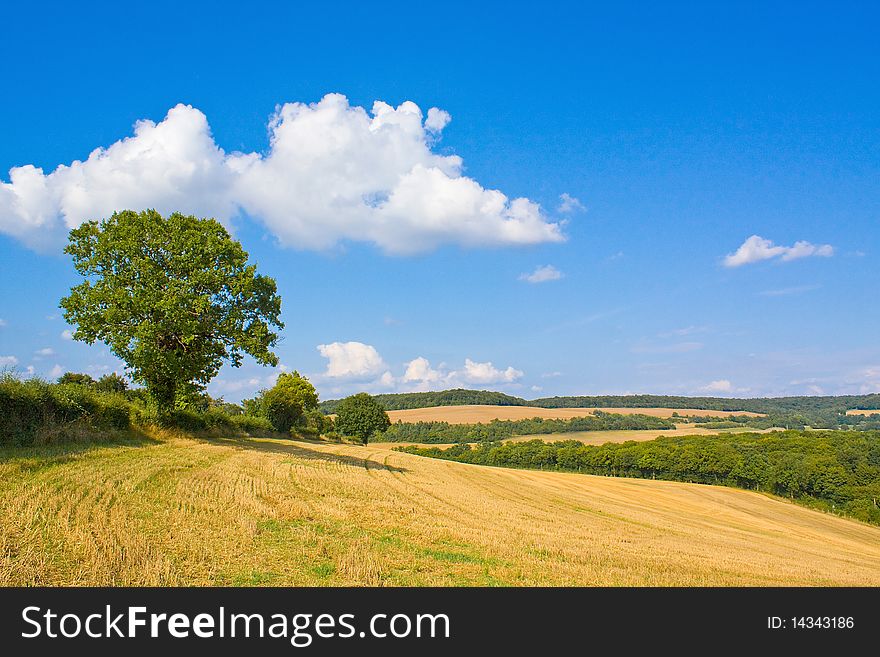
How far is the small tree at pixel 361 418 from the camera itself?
282 ft

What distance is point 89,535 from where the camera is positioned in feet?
31.6

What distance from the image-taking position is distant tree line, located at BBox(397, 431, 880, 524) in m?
80.9

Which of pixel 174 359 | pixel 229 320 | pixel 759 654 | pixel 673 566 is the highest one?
pixel 229 320

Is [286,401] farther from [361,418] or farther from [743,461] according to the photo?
[743,461]

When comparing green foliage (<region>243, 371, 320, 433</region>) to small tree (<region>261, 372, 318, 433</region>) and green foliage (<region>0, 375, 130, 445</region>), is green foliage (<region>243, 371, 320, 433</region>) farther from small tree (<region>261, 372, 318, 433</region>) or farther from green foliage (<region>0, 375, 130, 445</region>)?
green foliage (<region>0, 375, 130, 445</region>)

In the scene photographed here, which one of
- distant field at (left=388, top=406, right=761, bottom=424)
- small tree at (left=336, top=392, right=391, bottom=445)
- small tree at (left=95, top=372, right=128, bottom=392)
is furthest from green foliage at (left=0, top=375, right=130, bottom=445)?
distant field at (left=388, top=406, right=761, bottom=424)

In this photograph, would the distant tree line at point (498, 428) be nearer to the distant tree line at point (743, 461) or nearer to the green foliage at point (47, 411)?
the distant tree line at point (743, 461)

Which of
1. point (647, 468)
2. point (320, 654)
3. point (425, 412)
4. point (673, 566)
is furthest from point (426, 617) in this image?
point (425, 412)

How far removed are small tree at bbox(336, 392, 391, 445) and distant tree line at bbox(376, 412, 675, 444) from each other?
1681 inches

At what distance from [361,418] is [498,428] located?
214 ft

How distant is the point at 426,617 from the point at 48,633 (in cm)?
457

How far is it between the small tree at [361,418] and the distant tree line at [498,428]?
42685 mm

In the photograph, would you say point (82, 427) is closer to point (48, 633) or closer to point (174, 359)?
point (174, 359)

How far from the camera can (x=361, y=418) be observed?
86125mm
